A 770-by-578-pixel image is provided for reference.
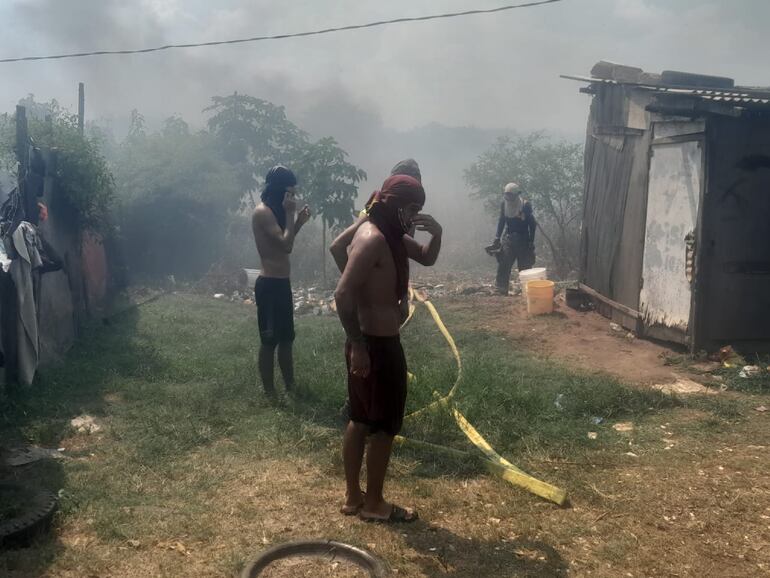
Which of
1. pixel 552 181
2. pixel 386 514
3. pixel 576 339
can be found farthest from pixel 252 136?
pixel 386 514

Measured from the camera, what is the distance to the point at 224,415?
557 cm

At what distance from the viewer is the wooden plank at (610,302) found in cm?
877

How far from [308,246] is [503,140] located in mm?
6653

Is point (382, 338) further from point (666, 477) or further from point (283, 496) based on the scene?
point (666, 477)

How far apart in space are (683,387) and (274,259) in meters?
4.16

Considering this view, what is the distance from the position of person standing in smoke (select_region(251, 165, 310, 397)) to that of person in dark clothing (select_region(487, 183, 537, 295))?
612 centimetres

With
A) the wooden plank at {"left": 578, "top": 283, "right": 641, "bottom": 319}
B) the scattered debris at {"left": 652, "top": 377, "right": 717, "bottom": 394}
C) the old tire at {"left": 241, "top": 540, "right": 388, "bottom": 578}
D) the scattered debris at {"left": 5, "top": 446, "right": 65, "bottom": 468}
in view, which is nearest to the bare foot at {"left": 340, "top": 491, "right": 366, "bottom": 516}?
the old tire at {"left": 241, "top": 540, "right": 388, "bottom": 578}

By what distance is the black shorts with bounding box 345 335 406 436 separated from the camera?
3601mm

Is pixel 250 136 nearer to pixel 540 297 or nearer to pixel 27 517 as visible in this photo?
pixel 540 297

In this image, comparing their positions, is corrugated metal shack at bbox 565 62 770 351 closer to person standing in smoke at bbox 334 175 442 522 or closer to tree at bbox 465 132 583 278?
person standing in smoke at bbox 334 175 442 522

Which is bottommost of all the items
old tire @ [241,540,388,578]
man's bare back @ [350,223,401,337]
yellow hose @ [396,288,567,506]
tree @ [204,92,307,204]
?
old tire @ [241,540,388,578]

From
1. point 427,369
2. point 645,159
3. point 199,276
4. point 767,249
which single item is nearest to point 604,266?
point 645,159

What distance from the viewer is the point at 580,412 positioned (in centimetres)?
568

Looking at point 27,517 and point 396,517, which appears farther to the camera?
point 396,517
